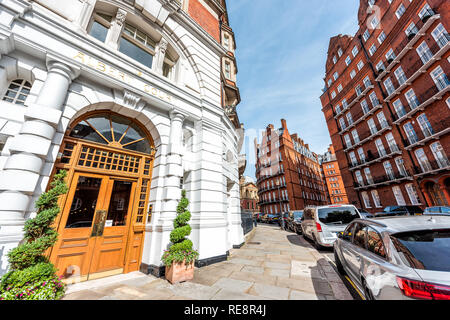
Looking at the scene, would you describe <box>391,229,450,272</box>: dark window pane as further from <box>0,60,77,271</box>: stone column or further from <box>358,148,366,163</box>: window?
<box>358,148,366,163</box>: window

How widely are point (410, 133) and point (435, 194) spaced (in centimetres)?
679

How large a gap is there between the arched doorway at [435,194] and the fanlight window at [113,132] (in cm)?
2603

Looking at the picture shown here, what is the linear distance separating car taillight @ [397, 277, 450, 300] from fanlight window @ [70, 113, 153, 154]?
6.93 meters

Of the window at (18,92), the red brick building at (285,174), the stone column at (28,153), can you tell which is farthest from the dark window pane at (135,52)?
the red brick building at (285,174)

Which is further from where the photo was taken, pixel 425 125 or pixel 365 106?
pixel 365 106

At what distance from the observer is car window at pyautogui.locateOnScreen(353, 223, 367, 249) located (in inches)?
136

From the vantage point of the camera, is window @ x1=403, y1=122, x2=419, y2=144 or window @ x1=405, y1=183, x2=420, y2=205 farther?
window @ x1=403, y1=122, x2=419, y2=144

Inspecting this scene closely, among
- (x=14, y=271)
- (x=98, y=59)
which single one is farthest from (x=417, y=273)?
(x=98, y=59)

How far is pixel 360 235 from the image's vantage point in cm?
367

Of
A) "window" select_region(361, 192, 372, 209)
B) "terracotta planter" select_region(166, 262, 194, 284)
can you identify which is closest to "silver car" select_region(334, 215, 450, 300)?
"terracotta planter" select_region(166, 262, 194, 284)

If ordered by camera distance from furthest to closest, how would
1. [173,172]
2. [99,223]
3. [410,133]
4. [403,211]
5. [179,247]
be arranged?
1. [410,133]
2. [403,211]
3. [173,172]
4. [99,223]
5. [179,247]

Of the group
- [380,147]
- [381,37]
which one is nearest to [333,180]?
[380,147]

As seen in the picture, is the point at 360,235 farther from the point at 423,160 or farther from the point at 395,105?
the point at 395,105
